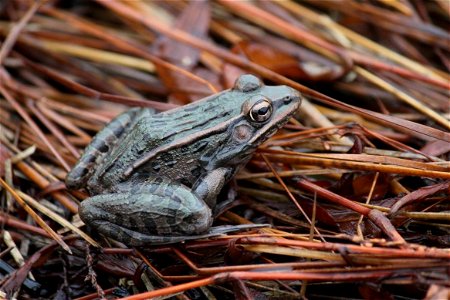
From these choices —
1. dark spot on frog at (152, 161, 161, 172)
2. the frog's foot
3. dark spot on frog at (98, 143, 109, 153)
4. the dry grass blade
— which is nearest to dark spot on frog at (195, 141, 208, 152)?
dark spot on frog at (152, 161, 161, 172)

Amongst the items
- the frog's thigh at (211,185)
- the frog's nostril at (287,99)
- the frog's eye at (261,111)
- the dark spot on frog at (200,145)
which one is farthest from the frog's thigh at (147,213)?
the frog's nostril at (287,99)

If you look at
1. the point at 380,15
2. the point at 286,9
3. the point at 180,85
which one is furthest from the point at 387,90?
the point at 180,85

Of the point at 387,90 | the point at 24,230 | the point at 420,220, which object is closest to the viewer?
the point at 420,220

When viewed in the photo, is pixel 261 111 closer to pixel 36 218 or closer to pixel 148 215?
pixel 148 215

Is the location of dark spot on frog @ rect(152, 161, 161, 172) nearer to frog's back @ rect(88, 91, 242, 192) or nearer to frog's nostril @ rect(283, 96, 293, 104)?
frog's back @ rect(88, 91, 242, 192)

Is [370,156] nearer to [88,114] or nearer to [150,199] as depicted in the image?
[150,199]

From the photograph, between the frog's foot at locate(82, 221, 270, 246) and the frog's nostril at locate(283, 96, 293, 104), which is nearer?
the frog's foot at locate(82, 221, 270, 246)
